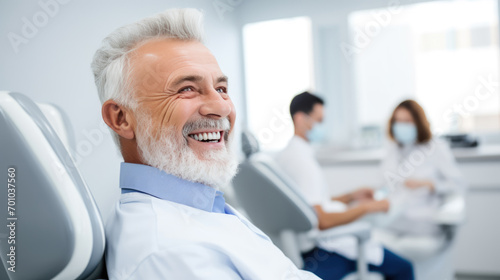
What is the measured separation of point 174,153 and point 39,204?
0.77 feet

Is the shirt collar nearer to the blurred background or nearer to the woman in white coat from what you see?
the blurred background

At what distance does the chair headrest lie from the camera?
144 centimetres

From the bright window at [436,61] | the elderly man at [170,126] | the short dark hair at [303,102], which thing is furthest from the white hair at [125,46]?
the bright window at [436,61]

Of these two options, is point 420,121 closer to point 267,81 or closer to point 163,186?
point 267,81

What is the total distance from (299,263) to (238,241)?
2.92ft

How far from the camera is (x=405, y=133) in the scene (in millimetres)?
2615

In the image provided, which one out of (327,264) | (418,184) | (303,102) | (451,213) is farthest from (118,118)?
(418,184)

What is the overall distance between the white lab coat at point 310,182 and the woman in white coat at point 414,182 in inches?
9.0

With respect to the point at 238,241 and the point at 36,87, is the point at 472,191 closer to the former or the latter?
the point at 238,241

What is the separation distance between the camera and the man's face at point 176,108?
78cm

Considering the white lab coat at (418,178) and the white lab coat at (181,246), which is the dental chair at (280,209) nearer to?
the white lab coat at (418,178)

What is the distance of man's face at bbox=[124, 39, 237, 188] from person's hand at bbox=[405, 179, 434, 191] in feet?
5.42

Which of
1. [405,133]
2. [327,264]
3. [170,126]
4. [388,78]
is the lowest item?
[327,264]

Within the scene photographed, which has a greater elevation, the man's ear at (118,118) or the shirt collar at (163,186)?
the man's ear at (118,118)
